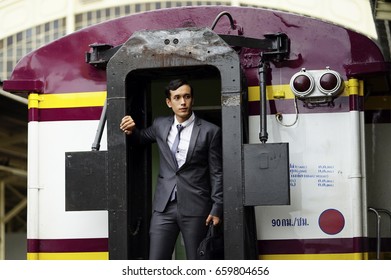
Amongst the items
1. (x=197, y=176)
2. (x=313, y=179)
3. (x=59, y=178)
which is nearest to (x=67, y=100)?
(x=59, y=178)

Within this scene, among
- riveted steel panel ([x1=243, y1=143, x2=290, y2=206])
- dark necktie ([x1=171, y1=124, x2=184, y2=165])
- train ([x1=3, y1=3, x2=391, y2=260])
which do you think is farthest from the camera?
dark necktie ([x1=171, y1=124, x2=184, y2=165])

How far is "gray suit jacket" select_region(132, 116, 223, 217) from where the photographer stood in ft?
20.7

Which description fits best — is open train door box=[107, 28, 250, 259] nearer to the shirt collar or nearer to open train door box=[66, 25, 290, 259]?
open train door box=[66, 25, 290, 259]

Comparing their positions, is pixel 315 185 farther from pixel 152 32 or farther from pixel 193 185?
pixel 152 32

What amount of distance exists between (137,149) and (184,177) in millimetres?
516

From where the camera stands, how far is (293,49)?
262 inches

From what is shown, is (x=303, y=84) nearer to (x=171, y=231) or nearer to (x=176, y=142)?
(x=176, y=142)

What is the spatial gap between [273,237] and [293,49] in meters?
1.26

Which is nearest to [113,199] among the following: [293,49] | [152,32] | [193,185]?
[193,185]

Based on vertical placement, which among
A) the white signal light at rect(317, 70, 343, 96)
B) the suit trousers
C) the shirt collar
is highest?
the white signal light at rect(317, 70, 343, 96)

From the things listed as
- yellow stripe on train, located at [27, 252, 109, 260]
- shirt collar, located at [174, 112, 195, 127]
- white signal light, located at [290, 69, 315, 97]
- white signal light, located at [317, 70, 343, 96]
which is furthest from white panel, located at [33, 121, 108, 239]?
white signal light, located at [317, 70, 343, 96]

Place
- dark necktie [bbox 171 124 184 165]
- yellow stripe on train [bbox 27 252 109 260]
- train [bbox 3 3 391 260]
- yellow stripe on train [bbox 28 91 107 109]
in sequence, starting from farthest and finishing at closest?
yellow stripe on train [bbox 28 91 107 109]
yellow stripe on train [bbox 27 252 109 260]
dark necktie [bbox 171 124 184 165]
train [bbox 3 3 391 260]

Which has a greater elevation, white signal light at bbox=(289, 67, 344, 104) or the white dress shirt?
white signal light at bbox=(289, 67, 344, 104)

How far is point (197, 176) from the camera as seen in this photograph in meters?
6.36
